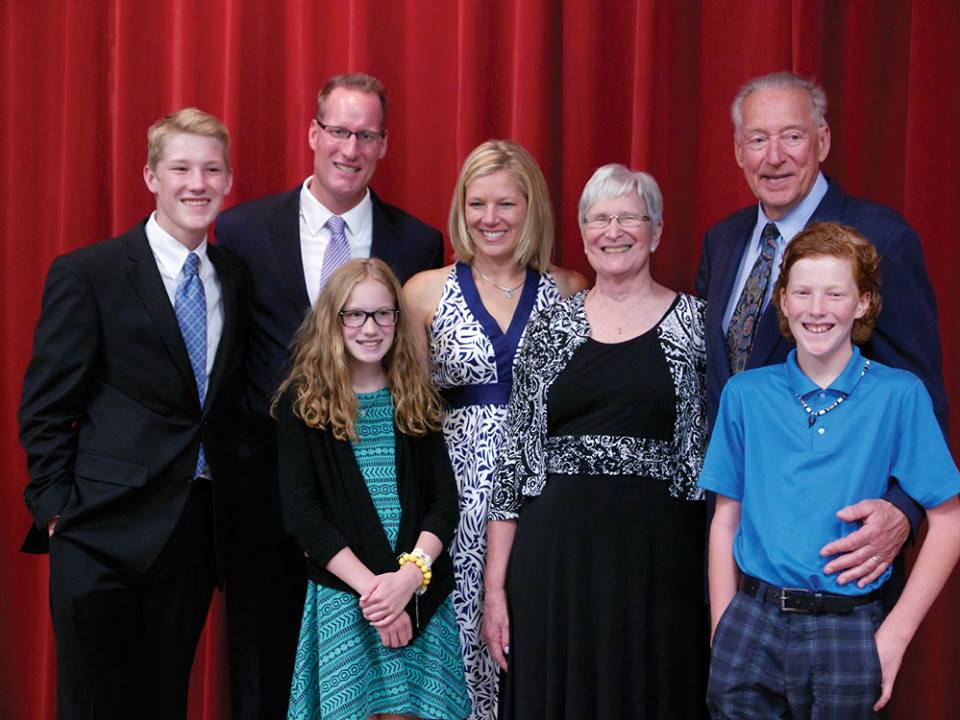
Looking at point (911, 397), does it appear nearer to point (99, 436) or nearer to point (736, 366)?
point (736, 366)

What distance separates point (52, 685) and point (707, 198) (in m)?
2.56

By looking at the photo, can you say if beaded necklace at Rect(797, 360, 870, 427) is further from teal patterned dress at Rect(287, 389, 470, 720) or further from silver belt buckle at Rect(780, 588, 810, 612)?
teal patterned dress at Rect(287, 389, 470, 720)

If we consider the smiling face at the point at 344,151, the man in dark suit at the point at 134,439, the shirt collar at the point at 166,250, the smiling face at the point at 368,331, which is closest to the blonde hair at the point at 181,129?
the man in dark suit at the point at 134,439

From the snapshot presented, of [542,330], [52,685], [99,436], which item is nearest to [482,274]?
[542,330]

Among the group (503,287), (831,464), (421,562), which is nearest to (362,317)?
(503,287)

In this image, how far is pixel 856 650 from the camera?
2.01 m

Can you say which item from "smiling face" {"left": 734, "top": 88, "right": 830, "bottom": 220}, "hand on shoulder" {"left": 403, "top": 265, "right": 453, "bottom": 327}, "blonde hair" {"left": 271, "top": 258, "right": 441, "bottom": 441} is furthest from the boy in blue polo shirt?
"hand on shoulder" {"left": 403, "top": 265, "right": 453, "bottom": 327}

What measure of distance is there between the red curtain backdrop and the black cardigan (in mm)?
1125

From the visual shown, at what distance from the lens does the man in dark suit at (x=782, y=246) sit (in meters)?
2.31

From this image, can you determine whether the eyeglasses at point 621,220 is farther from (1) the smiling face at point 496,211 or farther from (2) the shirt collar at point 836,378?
(2) the shirt collar at point 836,378

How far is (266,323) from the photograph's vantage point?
2949 mm

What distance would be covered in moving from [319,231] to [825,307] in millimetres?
1456

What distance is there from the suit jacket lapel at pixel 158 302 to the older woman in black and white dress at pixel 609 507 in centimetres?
76

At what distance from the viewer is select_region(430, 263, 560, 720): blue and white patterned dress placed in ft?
8.97
